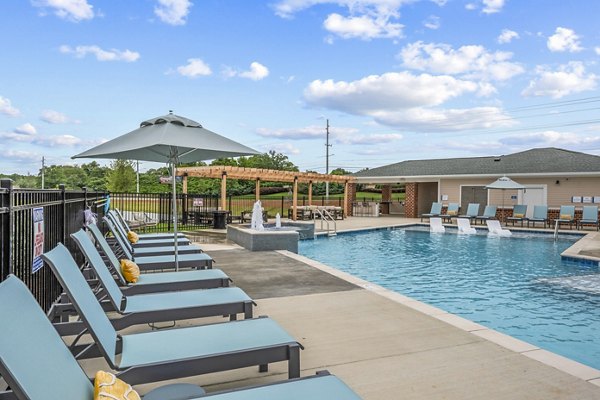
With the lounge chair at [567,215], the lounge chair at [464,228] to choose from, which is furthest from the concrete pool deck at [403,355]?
the lounge chair at [567,215]

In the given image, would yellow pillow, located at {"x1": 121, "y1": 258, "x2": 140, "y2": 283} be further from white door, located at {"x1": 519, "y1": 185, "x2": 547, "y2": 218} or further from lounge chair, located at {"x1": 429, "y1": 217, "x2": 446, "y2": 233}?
white door, located at {"x1": 519, "y1": 185, "x2": 547, "y2": 218}

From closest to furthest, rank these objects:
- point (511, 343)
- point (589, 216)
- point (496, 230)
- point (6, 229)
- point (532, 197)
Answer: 1. point (6, 229)
2. point (511, 343)
3. point (496, 230)
4. point (589, 216)
5. point (532, 197)

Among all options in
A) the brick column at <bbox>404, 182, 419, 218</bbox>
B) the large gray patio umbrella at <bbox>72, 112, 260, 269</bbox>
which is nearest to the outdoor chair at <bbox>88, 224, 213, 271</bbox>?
the large gray patio umbrella at <bbox>72, 112, 260, 269</bbox>

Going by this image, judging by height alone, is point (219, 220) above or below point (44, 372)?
below

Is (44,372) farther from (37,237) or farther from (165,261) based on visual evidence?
(165,261)

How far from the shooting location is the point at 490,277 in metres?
9.20

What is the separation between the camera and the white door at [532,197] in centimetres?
2225

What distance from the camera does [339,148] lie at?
49.8 meters

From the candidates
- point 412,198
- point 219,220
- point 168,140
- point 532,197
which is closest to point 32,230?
point 168,140

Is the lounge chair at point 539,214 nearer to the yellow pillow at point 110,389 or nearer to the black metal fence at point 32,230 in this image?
the black metal fence at point 32,230

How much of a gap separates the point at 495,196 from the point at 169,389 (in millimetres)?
24260

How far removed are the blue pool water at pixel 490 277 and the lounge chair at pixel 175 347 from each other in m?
3.81

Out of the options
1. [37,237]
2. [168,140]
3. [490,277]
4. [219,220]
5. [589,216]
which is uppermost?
[168,140]

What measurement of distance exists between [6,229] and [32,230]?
1.67ft
